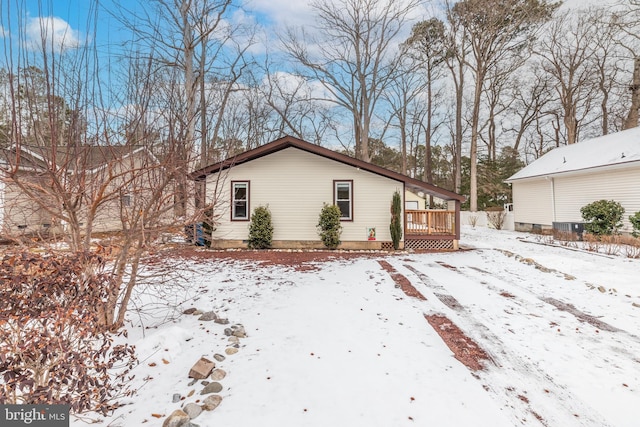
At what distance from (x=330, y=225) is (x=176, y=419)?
825 centimetres

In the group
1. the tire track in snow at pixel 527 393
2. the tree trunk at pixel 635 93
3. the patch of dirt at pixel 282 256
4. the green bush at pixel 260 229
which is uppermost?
the tree trunk at pixel 635 93

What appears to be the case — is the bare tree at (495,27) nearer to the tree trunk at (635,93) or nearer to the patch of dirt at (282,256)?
the tree trunk at (635,93)

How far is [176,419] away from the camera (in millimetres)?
2076

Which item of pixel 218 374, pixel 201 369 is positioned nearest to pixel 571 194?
pixel 218 374

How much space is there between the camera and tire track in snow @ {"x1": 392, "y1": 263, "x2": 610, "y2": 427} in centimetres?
220

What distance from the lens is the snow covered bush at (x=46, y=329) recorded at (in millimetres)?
1590

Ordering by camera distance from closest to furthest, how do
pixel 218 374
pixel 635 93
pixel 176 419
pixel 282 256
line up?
pixel 176 419 → pixel 218 374 → pixel 282 256 → pixel 635 93

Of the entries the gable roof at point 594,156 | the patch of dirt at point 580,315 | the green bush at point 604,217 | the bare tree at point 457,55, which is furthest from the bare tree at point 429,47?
the patch of dirt at point 580,315

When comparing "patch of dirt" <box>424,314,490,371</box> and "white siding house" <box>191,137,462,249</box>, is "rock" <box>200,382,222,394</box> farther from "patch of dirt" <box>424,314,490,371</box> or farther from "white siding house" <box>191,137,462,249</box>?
"white siding house" <box>191,137,462,249</box>

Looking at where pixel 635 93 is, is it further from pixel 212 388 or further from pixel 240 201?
pixel 212 388

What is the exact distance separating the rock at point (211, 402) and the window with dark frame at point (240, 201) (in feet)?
27.9

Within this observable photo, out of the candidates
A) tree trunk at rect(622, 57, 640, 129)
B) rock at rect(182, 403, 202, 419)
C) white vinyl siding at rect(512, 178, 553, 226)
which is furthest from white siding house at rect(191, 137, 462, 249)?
tree trunk at rect(622, 57, 640, 129)

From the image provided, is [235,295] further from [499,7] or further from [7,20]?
[499,7]

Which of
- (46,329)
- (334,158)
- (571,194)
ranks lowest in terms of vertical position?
(46,329)
